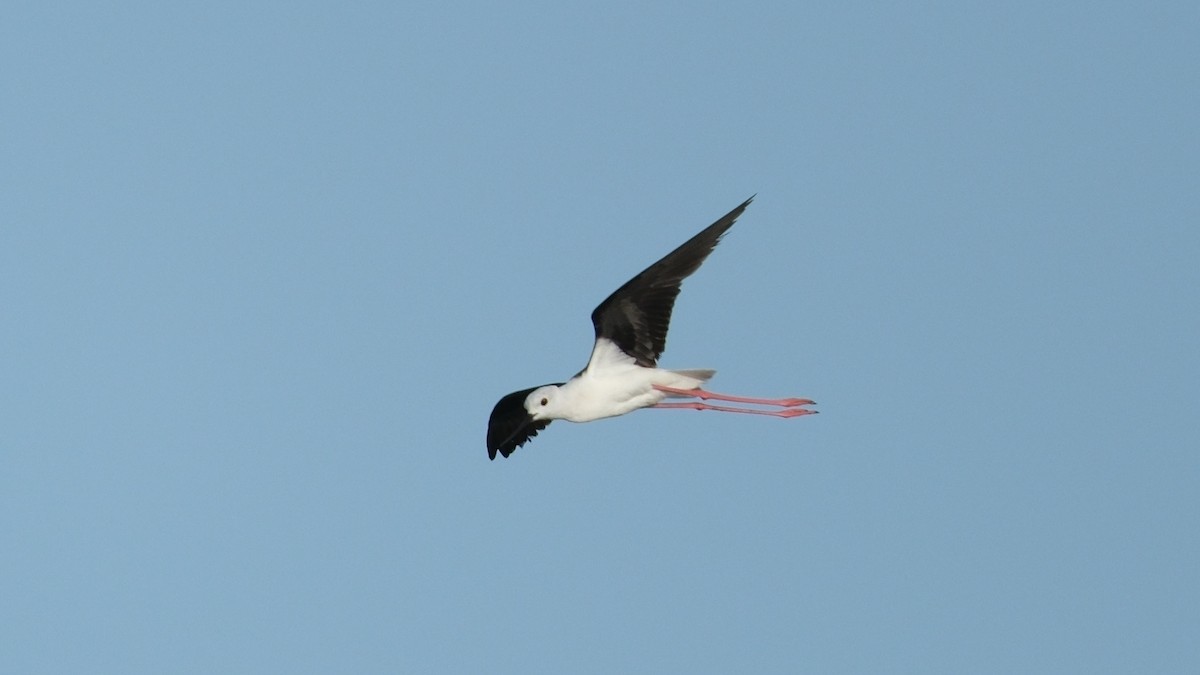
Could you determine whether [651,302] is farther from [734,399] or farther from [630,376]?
[734,399]

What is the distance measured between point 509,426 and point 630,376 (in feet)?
5.32

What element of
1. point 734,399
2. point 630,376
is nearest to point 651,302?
point 630,376

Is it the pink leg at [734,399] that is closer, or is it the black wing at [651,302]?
the black wing at [651,302]

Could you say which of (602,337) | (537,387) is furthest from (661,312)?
(537,387)

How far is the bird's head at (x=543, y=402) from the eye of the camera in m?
18.8

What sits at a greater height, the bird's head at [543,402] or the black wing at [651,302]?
the black wing at [651,302]

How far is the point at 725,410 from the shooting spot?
19.3m

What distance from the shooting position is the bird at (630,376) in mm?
17734

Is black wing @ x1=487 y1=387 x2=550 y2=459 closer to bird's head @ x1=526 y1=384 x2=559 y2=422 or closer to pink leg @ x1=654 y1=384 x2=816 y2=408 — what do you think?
bird's head @ x1=526 y1=384 x2=559 y2=422

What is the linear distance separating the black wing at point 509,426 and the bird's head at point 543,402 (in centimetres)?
21

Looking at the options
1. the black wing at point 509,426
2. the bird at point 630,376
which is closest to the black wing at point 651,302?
the bird at point 630,376

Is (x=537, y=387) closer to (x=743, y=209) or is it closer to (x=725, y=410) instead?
(x=725, y=410)

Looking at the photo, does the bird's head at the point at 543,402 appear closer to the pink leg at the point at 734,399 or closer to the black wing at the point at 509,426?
the black wing at the point at 509,426

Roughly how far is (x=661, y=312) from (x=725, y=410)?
165cm
